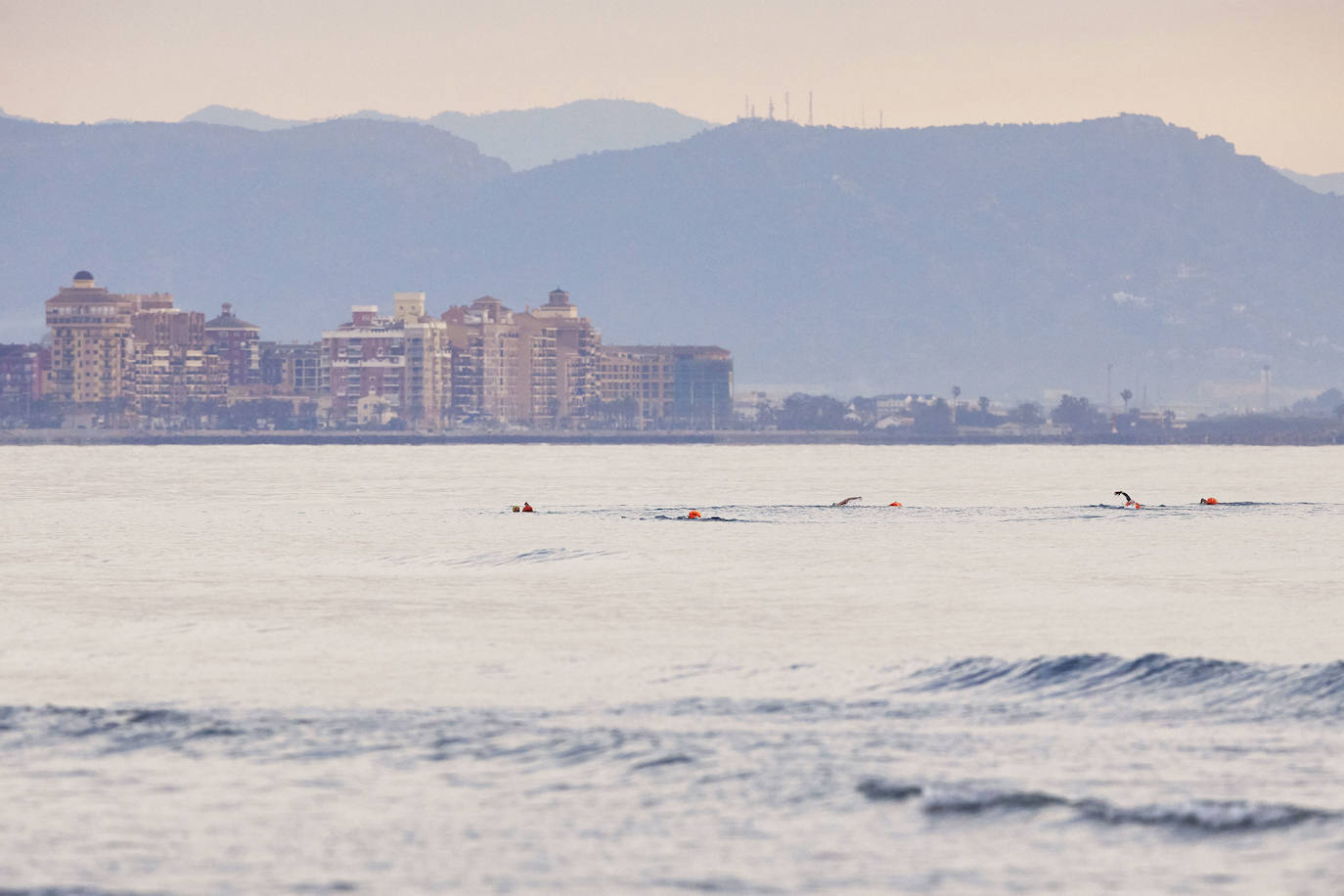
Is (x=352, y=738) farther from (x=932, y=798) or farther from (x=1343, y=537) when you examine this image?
(x=1343, y=537)

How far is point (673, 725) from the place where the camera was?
1593 inches

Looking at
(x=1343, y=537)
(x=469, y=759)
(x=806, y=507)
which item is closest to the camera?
(x=469, y=759)

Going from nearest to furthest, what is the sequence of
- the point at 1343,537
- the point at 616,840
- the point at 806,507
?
the point at 616,840
the point at 1343,537
the point at 806,507

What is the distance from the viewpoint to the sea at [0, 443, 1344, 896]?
29.9m

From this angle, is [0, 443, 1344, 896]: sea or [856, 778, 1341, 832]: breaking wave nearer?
[0, 443, 1344, 896]: sea

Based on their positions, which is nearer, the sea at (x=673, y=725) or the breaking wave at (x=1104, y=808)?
the sea at (x=673, y=725)

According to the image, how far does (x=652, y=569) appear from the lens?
3260 inches

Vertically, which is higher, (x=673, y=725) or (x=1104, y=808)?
(x=673, y=725)

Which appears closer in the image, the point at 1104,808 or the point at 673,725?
the point at 1104,808

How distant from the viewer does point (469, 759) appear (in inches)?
1462

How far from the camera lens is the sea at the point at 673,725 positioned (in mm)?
29891

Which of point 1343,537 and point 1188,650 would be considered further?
point 1343,537

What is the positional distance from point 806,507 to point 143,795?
99.2 m

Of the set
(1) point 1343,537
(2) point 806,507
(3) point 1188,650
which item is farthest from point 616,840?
(2) point 806,507
